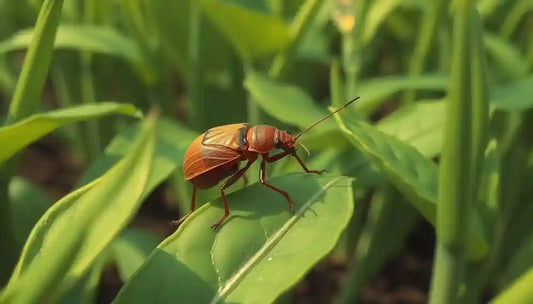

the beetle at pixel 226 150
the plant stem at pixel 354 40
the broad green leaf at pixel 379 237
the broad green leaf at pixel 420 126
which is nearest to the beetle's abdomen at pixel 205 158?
the beetle at pixel 226 150

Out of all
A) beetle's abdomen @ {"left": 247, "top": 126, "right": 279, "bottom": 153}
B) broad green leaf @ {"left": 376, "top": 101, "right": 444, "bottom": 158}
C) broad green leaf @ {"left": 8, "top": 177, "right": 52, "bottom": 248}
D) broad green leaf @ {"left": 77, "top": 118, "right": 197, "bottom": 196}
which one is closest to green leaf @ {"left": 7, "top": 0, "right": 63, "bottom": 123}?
broad green leaf @ {"left": 77, "top": 118, "right": 197, "bottom": 196}

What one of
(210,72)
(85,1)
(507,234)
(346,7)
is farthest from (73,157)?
(507,234)

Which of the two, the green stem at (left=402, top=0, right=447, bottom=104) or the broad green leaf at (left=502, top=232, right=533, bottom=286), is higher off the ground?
the green stem at (left=402, top=0, right=447, bottom=104)

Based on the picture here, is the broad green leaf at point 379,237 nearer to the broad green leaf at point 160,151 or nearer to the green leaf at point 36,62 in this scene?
the broad green leaf at point 160,151

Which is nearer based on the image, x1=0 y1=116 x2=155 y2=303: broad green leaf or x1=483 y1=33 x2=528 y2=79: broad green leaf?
x1=0 y1=116 x2=155 y2=303: broad green leaf

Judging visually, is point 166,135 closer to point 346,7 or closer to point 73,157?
point 346,7

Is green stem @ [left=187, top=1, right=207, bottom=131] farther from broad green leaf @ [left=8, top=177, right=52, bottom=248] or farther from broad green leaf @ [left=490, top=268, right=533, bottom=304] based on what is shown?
broad green leaf @ [left=490, top=268, right=533, bottom=304]
